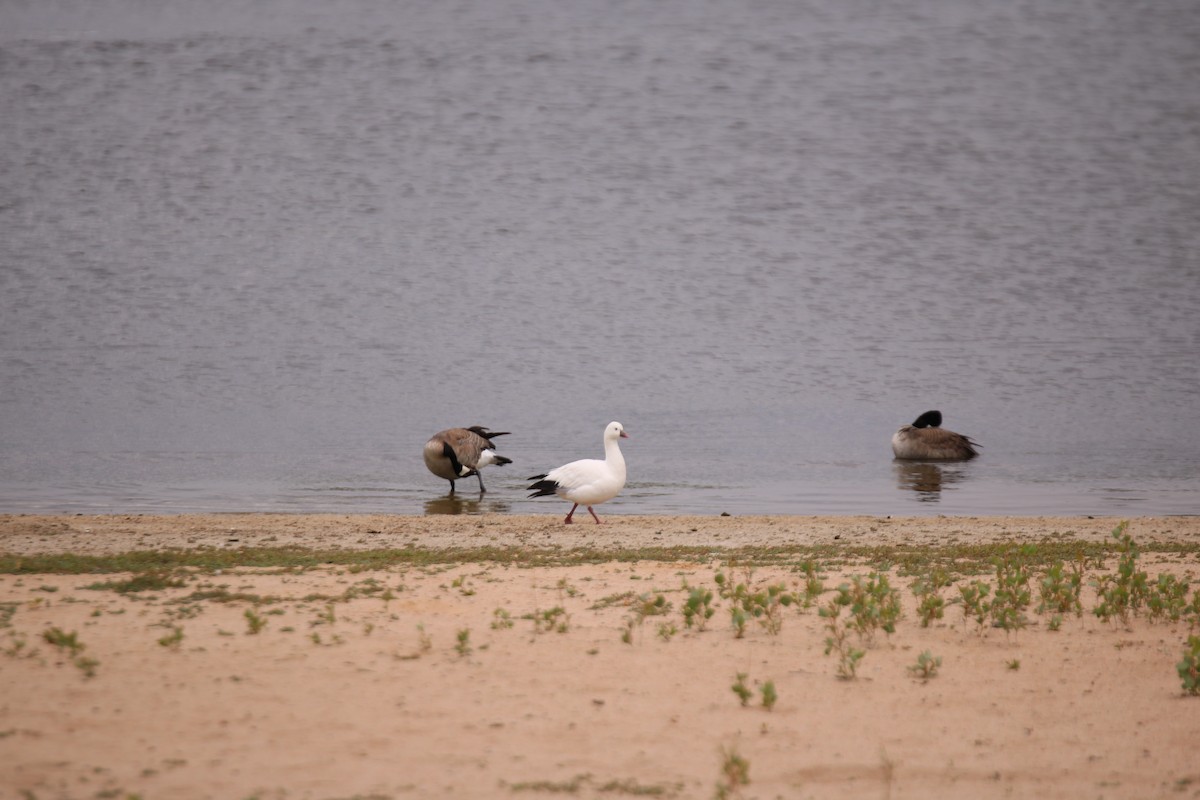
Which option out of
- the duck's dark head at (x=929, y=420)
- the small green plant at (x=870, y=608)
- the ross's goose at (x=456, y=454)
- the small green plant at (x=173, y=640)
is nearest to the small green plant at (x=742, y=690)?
the small green plant at (x=870, y=608)

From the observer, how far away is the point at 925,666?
6465mm

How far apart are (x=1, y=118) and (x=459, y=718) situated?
61266 millimetres

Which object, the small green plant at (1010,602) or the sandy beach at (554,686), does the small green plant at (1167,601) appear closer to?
the sandy beach at (554,686)

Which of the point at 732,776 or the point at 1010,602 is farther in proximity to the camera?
the point at 1010,602

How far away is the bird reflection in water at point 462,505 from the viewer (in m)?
16.0

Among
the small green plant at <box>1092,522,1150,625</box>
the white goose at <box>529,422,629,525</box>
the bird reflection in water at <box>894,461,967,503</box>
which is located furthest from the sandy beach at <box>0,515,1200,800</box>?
the bird reflection in water at <box>894,461,967,503</box>

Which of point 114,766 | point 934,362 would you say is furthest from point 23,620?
point 934,362

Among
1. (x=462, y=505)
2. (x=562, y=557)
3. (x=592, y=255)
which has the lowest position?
(x=562, y=557)

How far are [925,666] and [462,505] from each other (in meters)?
10.8

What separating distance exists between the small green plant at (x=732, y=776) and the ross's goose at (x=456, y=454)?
12.7 m

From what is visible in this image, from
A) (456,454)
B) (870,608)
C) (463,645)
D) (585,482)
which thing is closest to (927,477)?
(456,454)

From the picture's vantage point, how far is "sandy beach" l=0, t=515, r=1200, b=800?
5203mm

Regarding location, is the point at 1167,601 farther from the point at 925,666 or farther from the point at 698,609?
the point at 698,609

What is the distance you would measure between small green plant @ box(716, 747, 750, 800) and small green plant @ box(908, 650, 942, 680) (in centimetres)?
166
